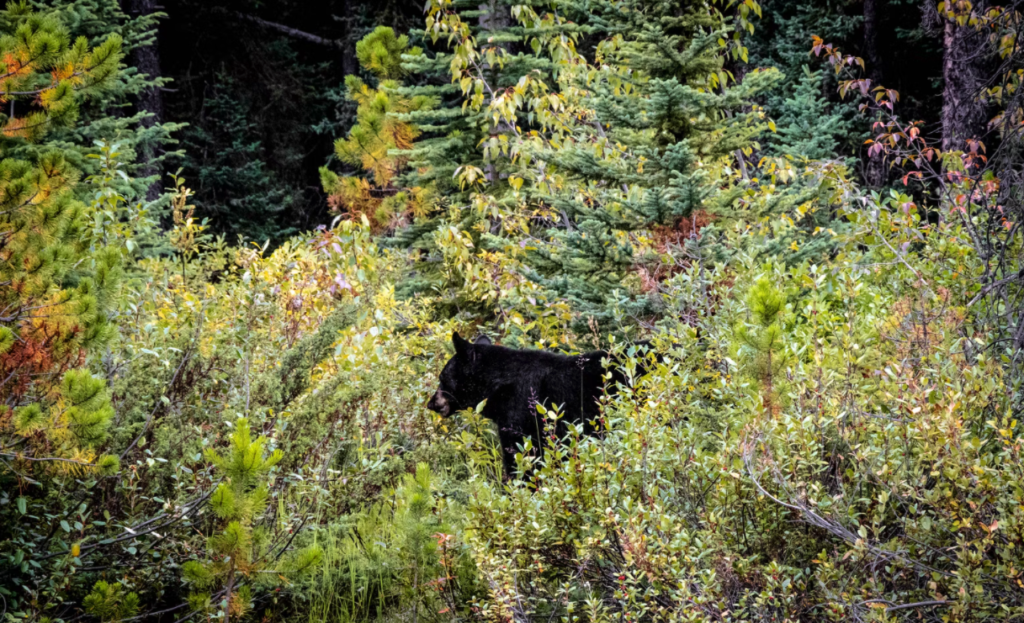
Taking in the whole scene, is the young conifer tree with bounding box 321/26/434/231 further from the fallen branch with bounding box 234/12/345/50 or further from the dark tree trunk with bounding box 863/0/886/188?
the dark tree trunk with bounding box 863/0/886/188

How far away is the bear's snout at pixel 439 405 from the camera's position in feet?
17.9

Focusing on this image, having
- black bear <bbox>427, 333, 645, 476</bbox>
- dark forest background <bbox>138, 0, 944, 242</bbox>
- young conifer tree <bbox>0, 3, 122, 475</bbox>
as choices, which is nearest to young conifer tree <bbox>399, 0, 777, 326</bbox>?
black bear <bbox>427, 333, 645, 476</bbox>

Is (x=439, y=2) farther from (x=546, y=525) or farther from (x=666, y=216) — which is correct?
(x=546, y=525)

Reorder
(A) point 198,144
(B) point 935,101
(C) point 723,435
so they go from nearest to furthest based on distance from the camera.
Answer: (C) point 723,435 < (B) point 935,101 < (A) point 198,144

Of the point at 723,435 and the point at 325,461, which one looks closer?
the point at 723,435

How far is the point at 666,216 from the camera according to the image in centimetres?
577

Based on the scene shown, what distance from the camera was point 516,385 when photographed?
531 cm

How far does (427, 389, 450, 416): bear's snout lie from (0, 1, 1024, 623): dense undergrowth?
0.30 m

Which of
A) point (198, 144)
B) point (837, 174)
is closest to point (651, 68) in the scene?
point (837, 174)

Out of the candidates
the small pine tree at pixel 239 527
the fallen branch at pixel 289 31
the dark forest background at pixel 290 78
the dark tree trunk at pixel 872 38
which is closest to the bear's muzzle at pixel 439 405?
the small pine tree at pixel 239 527

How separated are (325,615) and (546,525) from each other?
4.40 feet

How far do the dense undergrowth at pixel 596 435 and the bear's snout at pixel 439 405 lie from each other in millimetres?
305

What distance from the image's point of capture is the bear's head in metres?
5.44

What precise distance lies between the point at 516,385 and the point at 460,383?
396 millimetres
